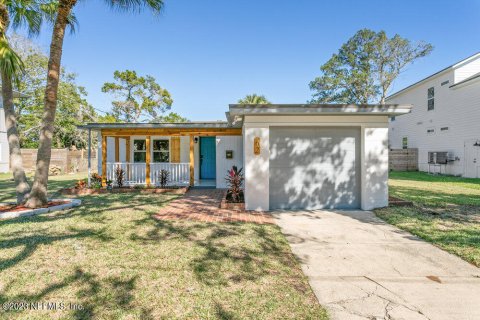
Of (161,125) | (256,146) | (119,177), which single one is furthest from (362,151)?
(119,177)

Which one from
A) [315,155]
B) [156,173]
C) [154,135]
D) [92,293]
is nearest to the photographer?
[92,293]

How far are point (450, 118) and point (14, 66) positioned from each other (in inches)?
843

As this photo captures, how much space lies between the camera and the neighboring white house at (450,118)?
14.6 meters

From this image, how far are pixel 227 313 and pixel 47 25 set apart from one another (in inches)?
417

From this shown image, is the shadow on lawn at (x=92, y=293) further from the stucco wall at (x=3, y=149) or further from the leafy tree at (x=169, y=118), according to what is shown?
the leafy tree at (x=169, y=118)

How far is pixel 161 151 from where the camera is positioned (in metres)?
13.3

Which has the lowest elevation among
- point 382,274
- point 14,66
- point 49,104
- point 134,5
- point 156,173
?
point 382,274

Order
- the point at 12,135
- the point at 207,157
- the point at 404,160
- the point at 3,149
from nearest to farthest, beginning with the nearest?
the point at 12,135
the point at 207,157
the point at 3,149
the point at 404,160

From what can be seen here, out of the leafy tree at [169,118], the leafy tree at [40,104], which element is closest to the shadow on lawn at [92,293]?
the leafy tree at [40,104]

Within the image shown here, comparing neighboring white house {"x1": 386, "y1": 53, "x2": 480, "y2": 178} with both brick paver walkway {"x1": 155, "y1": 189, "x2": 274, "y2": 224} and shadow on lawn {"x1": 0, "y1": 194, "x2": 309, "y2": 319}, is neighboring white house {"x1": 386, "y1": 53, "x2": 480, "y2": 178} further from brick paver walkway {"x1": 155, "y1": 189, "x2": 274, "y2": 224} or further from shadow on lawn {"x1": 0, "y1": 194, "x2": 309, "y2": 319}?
shadow on lawn {"x1": 0, "y1": 194, "x2": 309, "y2": 319}

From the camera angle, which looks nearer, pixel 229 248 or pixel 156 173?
pixel 229 248

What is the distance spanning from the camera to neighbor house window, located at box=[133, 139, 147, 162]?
13.3 metres

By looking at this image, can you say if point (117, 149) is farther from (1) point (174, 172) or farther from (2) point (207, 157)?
(2) point (207, 157)

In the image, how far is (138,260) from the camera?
12.2ft
